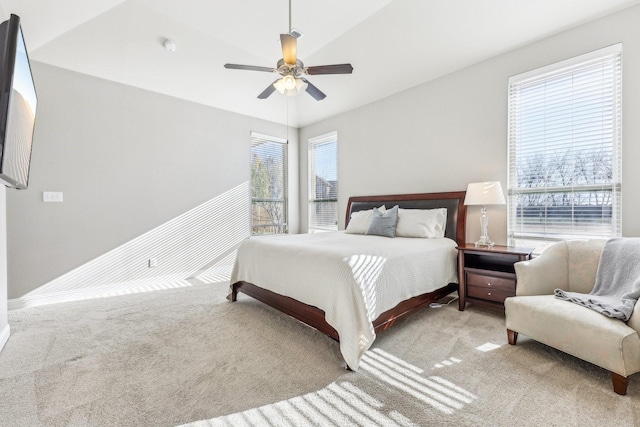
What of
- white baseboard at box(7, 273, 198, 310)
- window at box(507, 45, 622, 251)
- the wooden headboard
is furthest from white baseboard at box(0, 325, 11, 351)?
window at box(507, 45, 622, 251)

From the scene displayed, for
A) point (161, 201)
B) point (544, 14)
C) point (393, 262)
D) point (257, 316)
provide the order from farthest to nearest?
point (161, 201) → point (257, 316) → point (544, 14) → point (393, 262)

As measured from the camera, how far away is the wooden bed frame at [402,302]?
2.40 m

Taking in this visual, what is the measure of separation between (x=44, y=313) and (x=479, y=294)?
4722mm

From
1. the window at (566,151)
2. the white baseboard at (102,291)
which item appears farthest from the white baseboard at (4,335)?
the window at (566,151)

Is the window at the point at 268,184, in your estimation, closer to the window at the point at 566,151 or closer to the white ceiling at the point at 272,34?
the white ceiling at the point at 272,34

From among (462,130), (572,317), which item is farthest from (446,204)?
(572,317)

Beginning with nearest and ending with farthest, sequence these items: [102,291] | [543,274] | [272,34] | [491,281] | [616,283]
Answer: [616,283] < [543,274] < [491,281] < [272,34] < [102,291]

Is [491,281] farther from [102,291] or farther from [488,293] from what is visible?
[102,291]

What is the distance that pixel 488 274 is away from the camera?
2941 millimetres

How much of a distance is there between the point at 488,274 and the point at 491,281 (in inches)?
2.9

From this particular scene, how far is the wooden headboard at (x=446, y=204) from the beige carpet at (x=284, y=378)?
1.11 m

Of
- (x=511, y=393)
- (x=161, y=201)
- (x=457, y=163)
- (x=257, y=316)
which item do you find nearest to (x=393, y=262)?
(x=511, y=393)

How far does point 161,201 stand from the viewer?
14.3 ft

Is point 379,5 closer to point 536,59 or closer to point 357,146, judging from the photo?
point 536,59
